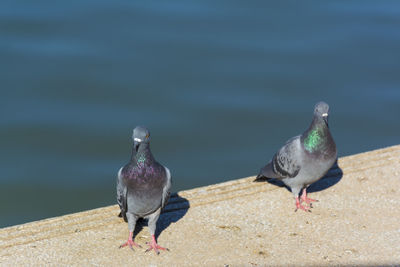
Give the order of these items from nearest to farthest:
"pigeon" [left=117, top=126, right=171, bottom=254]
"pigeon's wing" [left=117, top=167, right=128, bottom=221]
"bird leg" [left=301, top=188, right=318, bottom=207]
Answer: "pigeon" [left=117, top=126, right=171, bottom=254] < "pigeon's wing" [left=117, top=167, right=128, bottom=221] < "bird leg" [left=301, top=188, right=318, bottom=207]

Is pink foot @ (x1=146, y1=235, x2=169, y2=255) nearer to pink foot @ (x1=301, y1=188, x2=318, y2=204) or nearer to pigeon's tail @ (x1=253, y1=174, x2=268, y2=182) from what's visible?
pigeon's tail @ (x1=253, y1=174, x2=268, y2=182)

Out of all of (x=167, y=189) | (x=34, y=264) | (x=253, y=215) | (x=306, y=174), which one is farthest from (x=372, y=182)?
(x=34, y=264)

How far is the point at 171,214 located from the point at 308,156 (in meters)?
1.59

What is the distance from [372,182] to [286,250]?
5.81ft

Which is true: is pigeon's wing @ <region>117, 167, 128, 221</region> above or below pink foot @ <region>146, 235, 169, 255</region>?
above

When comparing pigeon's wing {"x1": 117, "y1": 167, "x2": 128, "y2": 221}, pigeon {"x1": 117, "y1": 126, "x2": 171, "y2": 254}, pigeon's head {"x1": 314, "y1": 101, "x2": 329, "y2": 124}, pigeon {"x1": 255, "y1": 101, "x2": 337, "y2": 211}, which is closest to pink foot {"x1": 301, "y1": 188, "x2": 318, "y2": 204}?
pigeon {"x1": 255, "y1": 101, "x2": 337, "y2": 211}

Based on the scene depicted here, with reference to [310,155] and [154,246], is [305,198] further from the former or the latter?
[154,246]

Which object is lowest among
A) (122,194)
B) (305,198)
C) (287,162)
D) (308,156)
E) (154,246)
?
(154,246)

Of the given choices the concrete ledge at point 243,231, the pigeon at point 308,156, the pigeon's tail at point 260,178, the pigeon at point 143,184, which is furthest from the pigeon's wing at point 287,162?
the pigeon at point 143,184

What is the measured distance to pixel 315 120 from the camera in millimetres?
7016

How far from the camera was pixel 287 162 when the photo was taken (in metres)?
7.18

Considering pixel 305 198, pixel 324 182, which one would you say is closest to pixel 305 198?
pixel 305 198

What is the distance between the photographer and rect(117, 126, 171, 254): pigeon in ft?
20.2

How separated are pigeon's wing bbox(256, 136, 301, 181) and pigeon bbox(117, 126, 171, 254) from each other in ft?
4.66
